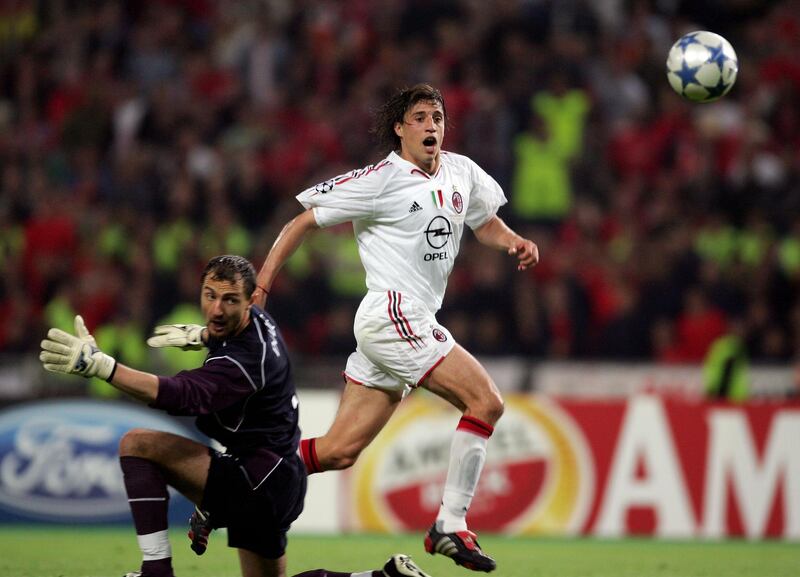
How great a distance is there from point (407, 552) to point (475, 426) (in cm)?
275

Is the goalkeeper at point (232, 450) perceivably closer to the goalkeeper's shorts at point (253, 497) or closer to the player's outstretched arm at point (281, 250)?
the goalkeeper's shorts at point (253, 497)

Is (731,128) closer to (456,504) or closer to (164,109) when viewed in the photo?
(164,109)

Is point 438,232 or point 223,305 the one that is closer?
point 223,305

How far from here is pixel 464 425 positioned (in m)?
6.52

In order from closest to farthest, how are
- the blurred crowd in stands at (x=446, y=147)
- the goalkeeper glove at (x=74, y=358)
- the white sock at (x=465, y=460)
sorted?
the goalkeeper glove at (x=74, y=358), the white sock at (x=465, y=460), the blurred crowd in stands at (x=446, y=147)

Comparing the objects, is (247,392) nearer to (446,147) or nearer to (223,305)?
(223,305)

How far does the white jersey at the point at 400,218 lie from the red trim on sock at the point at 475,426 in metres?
0.68

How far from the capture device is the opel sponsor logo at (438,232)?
6793 millimetres

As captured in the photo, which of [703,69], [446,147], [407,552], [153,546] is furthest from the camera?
[446,147]

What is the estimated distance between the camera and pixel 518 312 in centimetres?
1255

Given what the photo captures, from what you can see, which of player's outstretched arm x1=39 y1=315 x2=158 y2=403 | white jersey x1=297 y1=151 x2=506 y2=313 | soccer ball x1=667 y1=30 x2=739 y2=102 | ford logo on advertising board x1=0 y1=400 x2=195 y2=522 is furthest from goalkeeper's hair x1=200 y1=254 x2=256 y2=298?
ford logo on advertising board x1=0 y1=400 x2=195 y2=522

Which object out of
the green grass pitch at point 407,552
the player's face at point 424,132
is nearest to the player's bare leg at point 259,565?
the green grass pitch at point 407,552

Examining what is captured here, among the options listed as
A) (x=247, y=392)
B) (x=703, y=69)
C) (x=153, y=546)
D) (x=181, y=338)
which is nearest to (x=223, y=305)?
(x=181, y=338)

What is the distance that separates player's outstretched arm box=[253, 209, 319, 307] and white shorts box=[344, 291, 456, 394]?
49 cm
